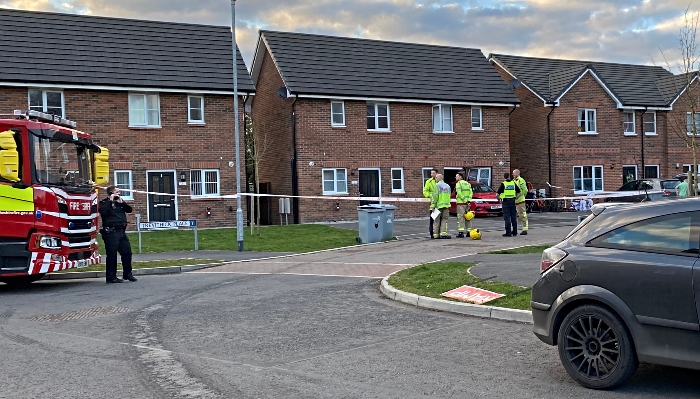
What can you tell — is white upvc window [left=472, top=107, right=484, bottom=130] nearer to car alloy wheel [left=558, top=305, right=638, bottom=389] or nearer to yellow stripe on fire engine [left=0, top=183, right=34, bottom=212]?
yellow stripe on fire engine [left=0, top=183, right=34, bottom=212]

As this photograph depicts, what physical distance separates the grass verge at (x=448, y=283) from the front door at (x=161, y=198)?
16.0 metres

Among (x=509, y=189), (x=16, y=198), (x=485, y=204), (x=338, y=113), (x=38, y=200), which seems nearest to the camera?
(x=16, y=198)

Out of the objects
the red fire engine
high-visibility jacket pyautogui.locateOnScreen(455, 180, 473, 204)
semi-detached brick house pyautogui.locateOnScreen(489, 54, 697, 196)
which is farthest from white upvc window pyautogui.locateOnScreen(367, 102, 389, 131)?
the red fire engine

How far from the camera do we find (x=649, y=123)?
128ft

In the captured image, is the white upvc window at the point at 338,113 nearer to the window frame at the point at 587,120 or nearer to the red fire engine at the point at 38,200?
the window frame at the point at 587,120

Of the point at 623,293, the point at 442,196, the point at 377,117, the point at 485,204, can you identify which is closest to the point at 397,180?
the point at 377,117

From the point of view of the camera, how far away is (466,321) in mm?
9125

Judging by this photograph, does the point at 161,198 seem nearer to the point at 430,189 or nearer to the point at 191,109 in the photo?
the point at 191,109

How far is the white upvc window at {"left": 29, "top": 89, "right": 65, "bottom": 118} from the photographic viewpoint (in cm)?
2555

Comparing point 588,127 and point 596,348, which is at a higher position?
point 588,127

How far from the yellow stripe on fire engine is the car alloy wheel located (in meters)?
10.0

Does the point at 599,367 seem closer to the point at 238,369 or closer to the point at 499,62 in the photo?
Answer: the point at 238,369

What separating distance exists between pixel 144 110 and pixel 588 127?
74.1ft

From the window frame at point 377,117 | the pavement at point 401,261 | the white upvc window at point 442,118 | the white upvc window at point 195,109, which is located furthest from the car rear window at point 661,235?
the white upvc window at point 442,118
